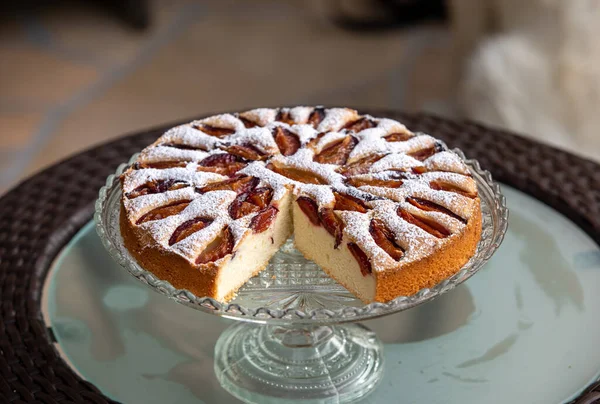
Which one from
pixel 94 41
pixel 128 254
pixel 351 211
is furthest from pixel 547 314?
pixel 94 41

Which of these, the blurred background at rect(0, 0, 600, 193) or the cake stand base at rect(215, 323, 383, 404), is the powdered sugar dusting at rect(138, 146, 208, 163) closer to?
the cake stand base at rect(215, 323, 383, 404)

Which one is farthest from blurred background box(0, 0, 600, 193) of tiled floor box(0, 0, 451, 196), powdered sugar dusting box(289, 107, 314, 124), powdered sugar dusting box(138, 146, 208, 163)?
powdered sugar dusting box(138, 146, 208, 163)

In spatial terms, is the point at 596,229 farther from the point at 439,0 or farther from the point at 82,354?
the point at 439,0

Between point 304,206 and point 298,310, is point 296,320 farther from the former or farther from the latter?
point 304,206

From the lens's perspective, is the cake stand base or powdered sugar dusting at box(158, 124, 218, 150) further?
powdered sugar dusting at box(158, 124, 218, 150)

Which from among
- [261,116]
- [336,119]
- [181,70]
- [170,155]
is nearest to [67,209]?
[170,155]

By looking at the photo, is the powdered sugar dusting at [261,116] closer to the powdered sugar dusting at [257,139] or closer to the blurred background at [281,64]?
the powdered sugar dusting at [257,139]
